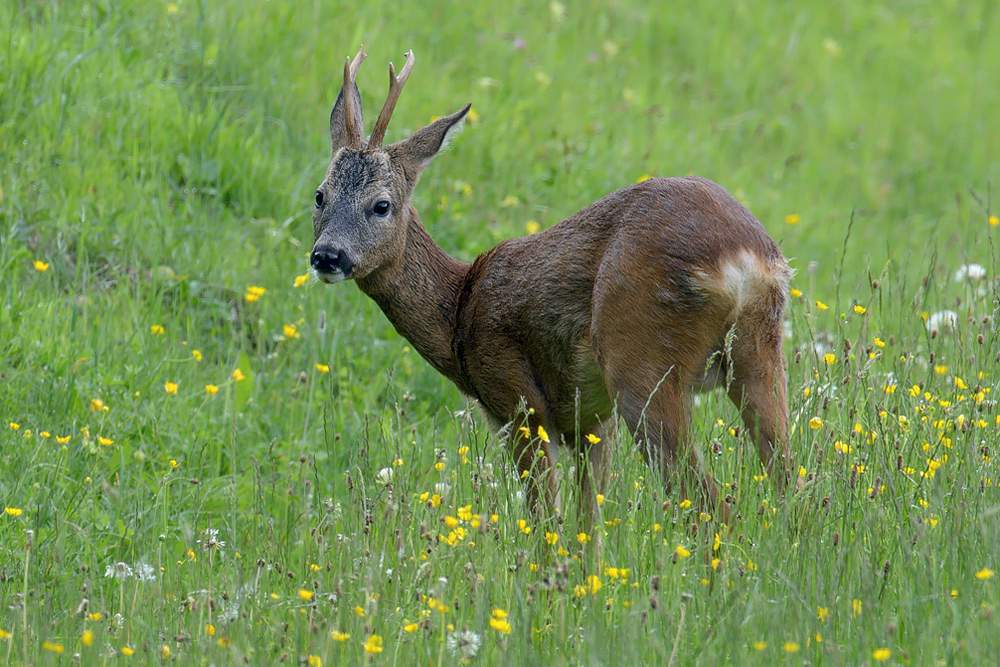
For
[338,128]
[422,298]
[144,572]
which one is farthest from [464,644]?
[338,128]

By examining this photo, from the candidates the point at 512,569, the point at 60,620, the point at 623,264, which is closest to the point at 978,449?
the point at 623,264

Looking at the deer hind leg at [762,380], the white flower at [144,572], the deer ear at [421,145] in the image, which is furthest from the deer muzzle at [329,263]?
the deer hind leg at [762,380]

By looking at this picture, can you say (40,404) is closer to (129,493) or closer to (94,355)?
(94,355)

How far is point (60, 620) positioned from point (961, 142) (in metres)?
9.62

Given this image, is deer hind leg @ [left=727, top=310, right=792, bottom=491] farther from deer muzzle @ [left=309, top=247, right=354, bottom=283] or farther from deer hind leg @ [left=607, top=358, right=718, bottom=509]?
deer muzzle @ [left=309, top=247, right=354, bottom=283]

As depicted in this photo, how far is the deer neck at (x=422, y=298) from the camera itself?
5.10 metres

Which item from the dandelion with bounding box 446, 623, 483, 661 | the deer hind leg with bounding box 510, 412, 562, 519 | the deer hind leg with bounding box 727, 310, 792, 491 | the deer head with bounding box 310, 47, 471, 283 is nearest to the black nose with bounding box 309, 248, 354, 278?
the deer head with bounding box 310, 47, 471, 283

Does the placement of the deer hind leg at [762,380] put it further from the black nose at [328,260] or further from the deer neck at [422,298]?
the black nose at [328,260]

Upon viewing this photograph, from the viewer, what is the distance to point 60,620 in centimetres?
358

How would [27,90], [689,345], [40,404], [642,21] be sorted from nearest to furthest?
[689,345]
[40,404]
[27,90]
[642,21]

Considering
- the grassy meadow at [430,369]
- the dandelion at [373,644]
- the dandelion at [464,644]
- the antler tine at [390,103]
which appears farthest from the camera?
the antler tine at [390,103]

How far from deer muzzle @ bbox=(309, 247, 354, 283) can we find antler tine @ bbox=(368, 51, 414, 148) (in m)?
0.62

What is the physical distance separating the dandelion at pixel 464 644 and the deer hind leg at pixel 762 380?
1.43 m

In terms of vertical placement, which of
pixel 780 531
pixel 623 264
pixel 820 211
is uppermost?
pixel 623 264
